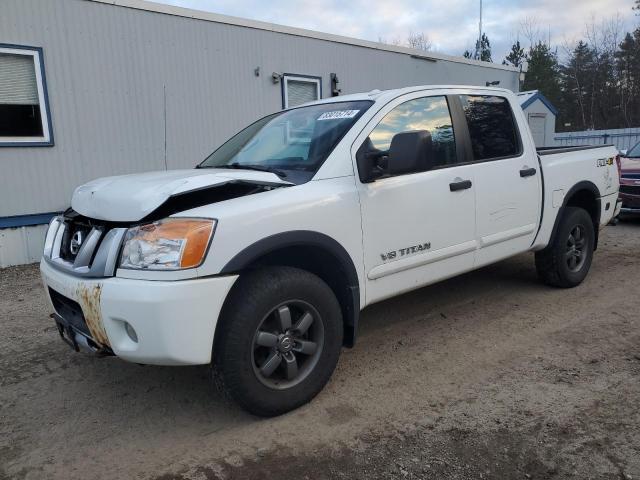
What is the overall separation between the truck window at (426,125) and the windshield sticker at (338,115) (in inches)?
8.0

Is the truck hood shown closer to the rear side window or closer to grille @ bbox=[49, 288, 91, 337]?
grille @ bbox=[49, 288, 91, 337]

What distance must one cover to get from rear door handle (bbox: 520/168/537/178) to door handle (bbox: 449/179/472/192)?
2.49 ft

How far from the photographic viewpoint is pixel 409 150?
10.1 feet

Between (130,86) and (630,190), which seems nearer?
(130,86)

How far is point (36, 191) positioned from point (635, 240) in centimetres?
886

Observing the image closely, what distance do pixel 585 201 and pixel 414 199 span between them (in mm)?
2765

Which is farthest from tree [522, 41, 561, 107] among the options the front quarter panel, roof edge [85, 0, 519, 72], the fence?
the front quarter panel

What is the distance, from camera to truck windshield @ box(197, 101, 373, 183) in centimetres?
328

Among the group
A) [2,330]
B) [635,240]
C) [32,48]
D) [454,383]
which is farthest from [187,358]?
[635,240]

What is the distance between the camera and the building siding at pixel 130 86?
23.4ft

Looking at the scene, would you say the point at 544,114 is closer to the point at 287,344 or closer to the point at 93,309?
the point at 287,344

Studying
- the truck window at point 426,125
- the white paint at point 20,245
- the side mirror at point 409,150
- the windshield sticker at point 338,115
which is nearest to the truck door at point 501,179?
the truck window at point 426,125

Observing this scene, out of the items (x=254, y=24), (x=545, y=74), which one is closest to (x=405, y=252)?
(x=254, y=24)

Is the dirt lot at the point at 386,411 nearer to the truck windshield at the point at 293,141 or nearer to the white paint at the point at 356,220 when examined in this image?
the white paint at the point at 356,220
